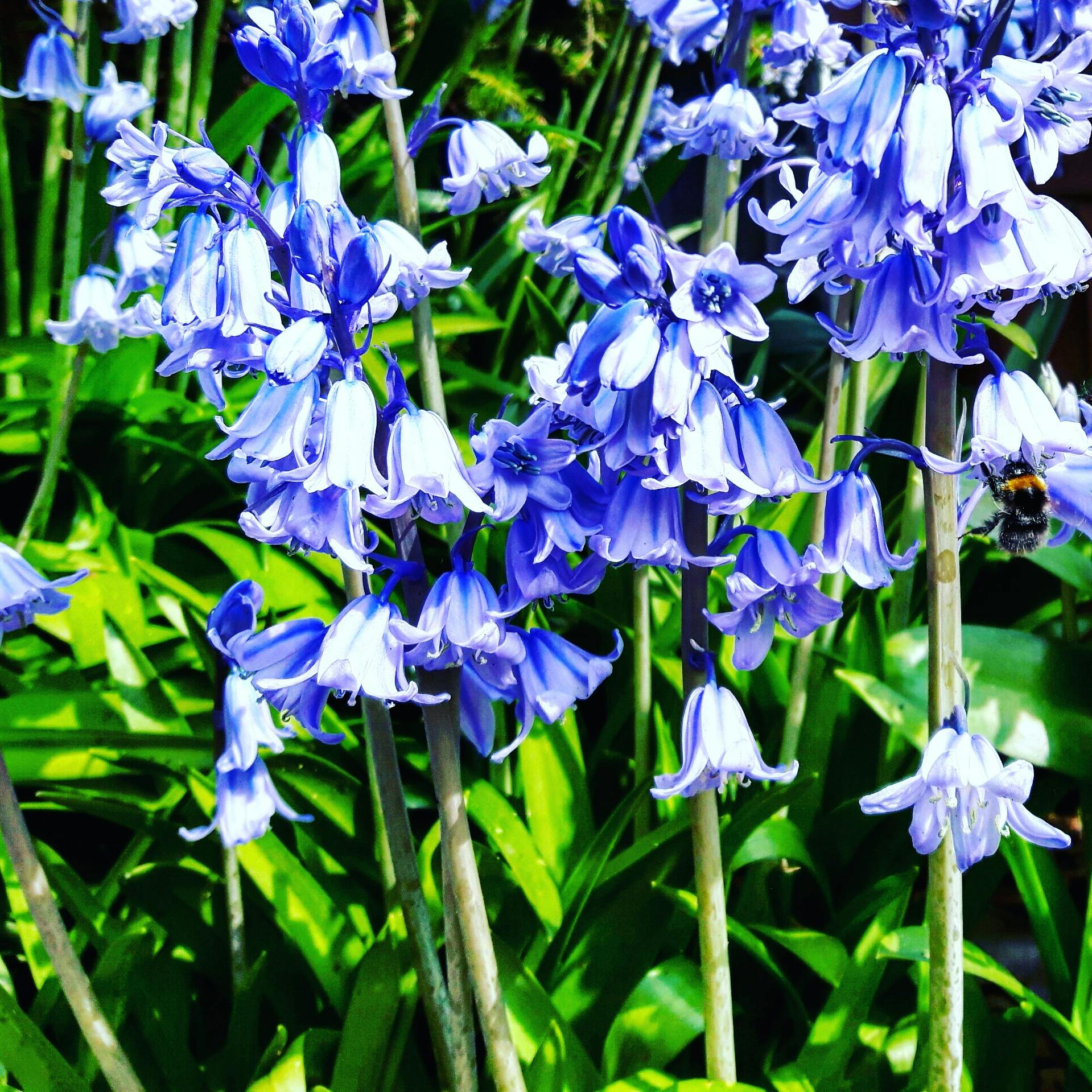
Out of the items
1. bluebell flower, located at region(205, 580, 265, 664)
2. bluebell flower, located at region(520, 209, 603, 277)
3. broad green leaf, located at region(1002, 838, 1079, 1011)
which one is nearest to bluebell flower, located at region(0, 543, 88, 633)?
bluebell flower, located at region(205, 580, 265, 664)

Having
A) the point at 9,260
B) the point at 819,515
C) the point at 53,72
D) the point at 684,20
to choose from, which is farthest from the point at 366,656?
the point at 9,260

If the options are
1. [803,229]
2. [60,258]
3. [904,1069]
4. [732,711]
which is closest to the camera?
[803,229]

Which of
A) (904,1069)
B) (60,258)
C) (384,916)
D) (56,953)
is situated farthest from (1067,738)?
(60,258)

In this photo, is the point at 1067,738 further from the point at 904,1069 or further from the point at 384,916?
the point at 384,916

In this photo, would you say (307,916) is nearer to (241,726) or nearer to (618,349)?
(241,726)

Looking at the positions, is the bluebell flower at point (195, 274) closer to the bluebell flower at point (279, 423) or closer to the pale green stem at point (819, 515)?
the bluebell flower at point (279, 423)

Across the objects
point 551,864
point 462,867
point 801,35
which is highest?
point 801,35

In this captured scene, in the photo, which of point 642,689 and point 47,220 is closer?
point 642,689
